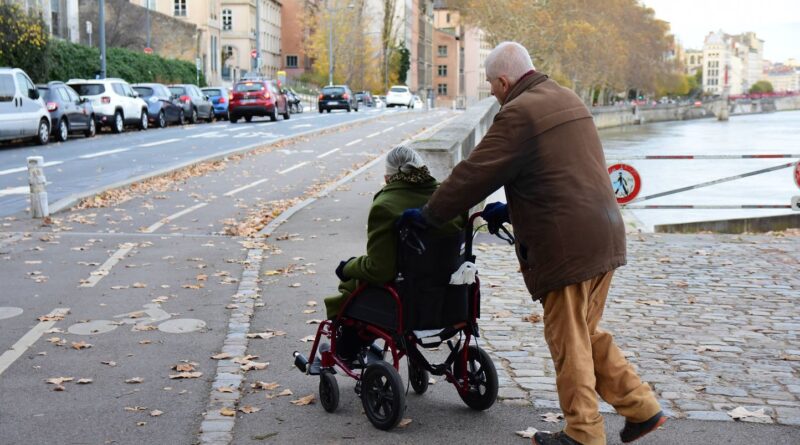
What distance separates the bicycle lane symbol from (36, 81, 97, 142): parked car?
24016mm

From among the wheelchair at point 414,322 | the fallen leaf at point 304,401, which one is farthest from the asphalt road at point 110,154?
the wheelchair at point 414,322

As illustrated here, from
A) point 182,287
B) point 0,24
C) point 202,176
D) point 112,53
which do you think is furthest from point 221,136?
point 182,287

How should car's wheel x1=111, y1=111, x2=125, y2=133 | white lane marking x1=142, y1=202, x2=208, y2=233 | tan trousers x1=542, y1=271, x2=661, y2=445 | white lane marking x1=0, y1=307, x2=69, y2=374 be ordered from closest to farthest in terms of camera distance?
tan trousers x1=542, y1=271, x2=661, y2=445, white lane marking x1=0, y1=307, x2=69, y2=374, white lane marking x1=142, y1=202, x2=208, y2=233, car's wheel x1=111, y1=111, x2=125, y2=133

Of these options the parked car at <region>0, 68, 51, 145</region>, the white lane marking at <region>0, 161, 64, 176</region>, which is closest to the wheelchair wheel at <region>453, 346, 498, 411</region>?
the white lane marking at <region>0, 161, 64, 176</region>

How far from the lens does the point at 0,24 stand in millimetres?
36531

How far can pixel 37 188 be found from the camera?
14602 millimetres

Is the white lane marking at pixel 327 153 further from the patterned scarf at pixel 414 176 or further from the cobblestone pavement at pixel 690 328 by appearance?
the patterned scarf at pixel 414 176

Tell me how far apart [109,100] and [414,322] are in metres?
33.1

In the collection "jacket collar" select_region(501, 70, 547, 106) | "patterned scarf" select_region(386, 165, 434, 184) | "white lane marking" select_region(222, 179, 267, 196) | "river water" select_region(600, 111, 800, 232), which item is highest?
"jacket collar" select_region(501, 70, 547, 106)

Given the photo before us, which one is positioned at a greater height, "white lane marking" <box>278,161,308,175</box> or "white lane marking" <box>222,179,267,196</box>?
"white lane marking" <box>278,161,308,175</box>

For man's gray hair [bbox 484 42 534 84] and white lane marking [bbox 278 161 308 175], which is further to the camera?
white lane marking [bbox 278 161 308 175]

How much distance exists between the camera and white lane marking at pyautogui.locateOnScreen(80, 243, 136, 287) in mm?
9930

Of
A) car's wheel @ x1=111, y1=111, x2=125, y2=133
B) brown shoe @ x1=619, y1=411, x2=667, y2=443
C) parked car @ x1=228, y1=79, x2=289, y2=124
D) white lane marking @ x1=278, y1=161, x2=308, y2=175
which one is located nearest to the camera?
brown shoe @ x1=619, y1=411, x2=667, y2=443

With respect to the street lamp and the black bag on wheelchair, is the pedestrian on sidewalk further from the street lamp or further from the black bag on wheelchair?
the street lamp
